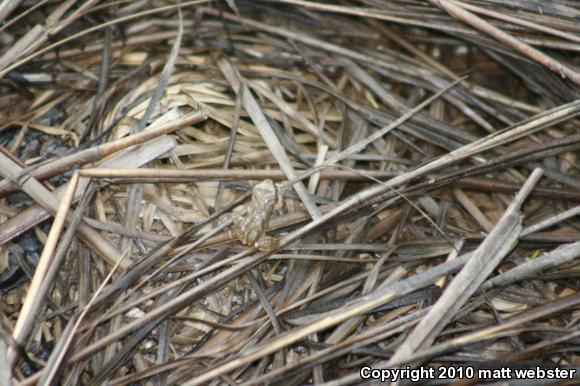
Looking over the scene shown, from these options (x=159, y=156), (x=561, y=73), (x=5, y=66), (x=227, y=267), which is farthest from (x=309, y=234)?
(x=5, y=66)

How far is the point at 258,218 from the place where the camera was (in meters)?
1.91

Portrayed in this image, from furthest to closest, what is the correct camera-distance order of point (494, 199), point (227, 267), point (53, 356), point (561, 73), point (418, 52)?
point (418, 52) → point (494, 199) → point (561, 73) → point (227, 267) → point (53, 356)

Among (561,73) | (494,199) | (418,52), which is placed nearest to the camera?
(561,73)

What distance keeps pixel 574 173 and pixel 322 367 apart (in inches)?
53.7

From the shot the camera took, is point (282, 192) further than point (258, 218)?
Yes

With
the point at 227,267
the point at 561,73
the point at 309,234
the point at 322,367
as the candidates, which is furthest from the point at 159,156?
the point at 561,73

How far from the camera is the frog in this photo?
190cm

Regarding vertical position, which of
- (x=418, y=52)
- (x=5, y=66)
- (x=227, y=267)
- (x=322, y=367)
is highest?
(x=418, y=52)

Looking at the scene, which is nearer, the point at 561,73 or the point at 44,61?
the point at 561,73

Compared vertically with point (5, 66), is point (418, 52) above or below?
above

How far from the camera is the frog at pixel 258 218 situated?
190 centimetres

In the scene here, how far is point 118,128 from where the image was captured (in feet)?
7.21

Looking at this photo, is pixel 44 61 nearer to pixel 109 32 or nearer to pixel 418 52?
pixel 109 32

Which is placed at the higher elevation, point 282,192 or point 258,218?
point 282,192
